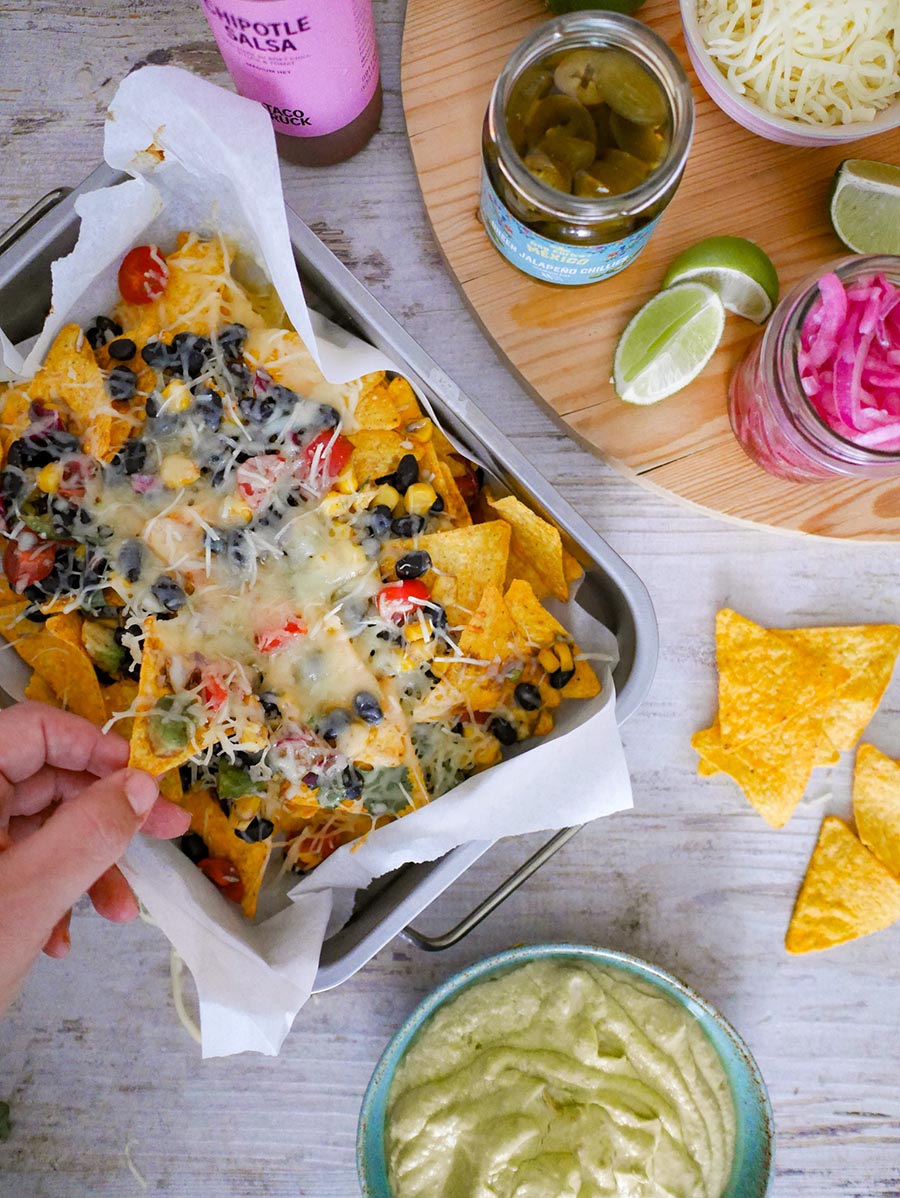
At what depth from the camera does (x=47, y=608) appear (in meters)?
1.35

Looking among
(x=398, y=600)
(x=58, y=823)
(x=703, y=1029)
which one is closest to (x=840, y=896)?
(x=703, y=1029)

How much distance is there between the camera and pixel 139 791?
118 centimetres

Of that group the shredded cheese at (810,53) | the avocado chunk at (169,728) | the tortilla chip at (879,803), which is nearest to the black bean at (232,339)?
the avocado chunk at (169,728)

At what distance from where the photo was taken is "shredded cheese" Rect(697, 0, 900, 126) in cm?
140

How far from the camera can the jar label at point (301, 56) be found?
1.19 metres

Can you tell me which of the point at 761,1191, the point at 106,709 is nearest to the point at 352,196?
the point at 106,709

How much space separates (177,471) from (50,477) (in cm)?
18

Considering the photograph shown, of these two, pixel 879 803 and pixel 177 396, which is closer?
pixel 177 396

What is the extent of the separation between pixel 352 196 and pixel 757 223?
26.4 inches

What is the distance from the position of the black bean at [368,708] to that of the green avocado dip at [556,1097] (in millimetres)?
527

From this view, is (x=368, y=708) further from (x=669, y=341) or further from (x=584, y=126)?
(x=584, y=126)

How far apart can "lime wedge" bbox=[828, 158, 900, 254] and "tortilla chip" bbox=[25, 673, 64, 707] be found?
136 centimetres

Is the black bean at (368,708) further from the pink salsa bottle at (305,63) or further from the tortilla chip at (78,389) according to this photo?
the pink salsa bottle at (305,63)

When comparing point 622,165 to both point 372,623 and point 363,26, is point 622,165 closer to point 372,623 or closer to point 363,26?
point 363,26
